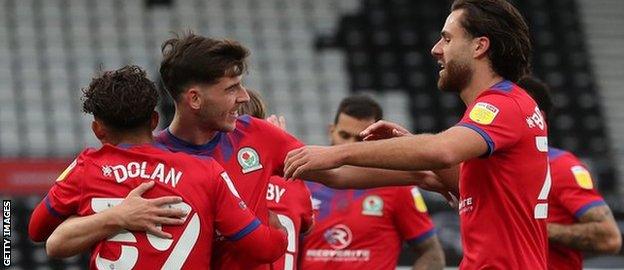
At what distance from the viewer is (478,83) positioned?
4.19 metres

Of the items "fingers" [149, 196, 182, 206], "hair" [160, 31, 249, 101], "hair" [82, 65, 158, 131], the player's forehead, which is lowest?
"fingers" [149, 196, 182, 206]

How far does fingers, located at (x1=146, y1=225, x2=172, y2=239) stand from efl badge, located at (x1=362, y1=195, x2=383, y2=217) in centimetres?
282

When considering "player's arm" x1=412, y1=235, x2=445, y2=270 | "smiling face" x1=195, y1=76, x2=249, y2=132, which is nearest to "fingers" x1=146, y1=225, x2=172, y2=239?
"smiling face" x1=195, y1=76, x2=249, y2=132

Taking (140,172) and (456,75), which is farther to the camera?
(456,75)

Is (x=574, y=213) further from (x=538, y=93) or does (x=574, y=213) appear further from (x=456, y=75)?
(x=456, y=75)

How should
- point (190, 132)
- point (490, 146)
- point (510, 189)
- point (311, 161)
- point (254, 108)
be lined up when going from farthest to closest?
point (254, 108) → point (190, 132) → point (510, 189) → point (490, 146) → point (311, 161)

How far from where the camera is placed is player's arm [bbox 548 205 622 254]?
5.57 meters

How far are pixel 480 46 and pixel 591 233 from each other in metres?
1.87

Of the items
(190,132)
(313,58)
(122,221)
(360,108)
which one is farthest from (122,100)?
(313,58)

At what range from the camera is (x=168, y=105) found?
493 inches

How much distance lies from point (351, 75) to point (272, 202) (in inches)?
356

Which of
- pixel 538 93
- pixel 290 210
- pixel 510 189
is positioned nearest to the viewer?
pixel 510 189

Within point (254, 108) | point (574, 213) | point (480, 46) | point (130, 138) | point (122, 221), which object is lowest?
point (574, 213)

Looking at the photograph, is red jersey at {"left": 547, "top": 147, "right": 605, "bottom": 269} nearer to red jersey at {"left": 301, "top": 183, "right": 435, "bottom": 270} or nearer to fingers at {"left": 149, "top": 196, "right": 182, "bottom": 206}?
red jersey at {"left": 301, "top": 183, "right": 435, "bottom": 270}
